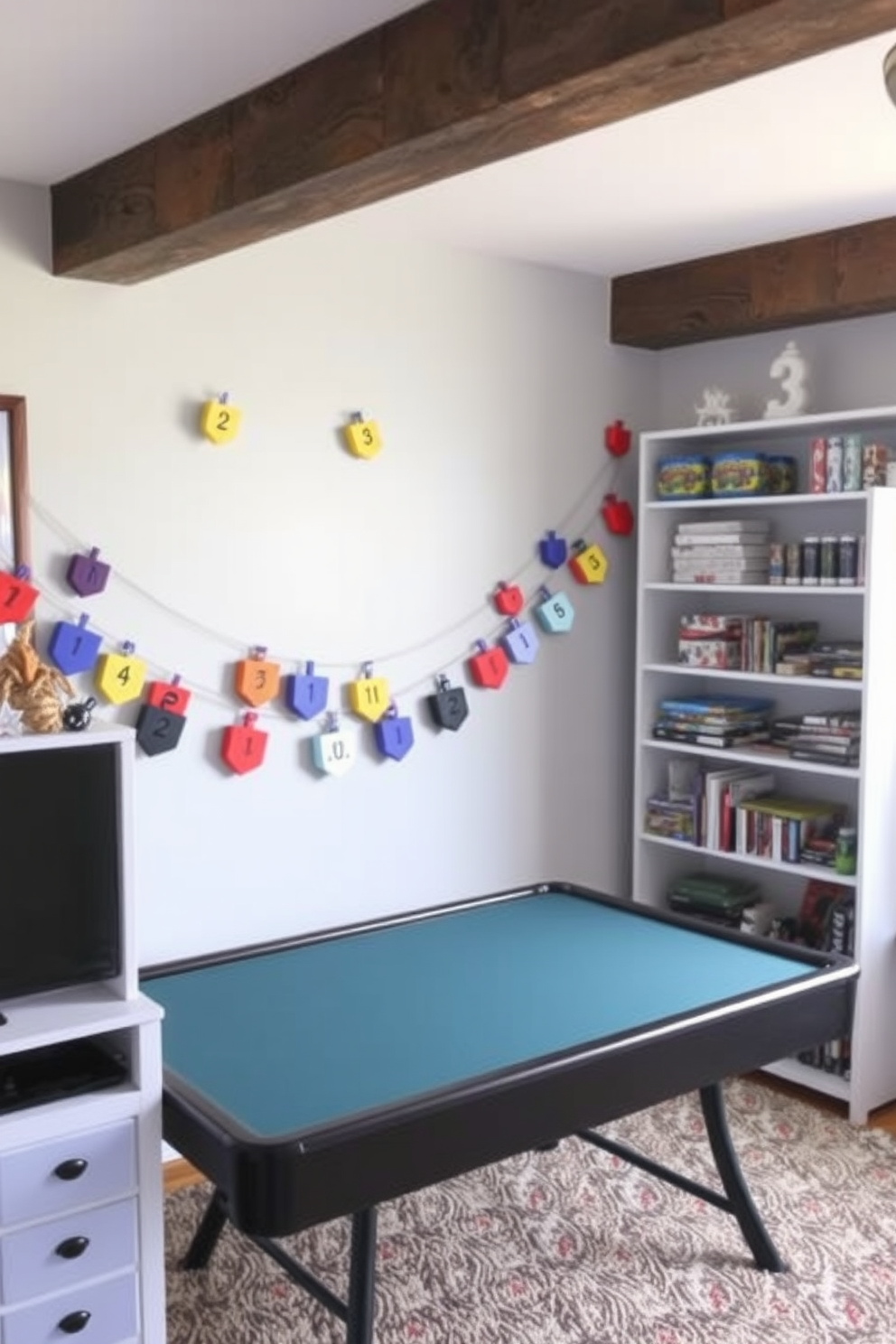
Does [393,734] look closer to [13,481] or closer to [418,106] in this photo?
[13,481]

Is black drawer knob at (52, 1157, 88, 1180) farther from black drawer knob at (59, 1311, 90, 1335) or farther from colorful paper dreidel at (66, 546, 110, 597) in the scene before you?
colorful paper dreidel at (66, 546, 110, 597)

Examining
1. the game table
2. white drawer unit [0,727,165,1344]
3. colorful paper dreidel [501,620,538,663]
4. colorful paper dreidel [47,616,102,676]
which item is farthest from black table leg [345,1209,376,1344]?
colorful paper dreidel [501,620,538,663]

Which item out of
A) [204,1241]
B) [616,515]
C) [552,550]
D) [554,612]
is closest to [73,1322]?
[204,1241]

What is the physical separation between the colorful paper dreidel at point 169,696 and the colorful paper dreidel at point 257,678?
149mm

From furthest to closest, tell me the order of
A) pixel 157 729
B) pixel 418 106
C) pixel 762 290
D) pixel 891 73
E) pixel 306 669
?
pixel 762 290, pixel 306 669, pixel 157 729, pixel 418 106, pixel 891 73

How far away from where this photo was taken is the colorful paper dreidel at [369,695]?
3465 millimetres

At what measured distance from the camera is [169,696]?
3109mm

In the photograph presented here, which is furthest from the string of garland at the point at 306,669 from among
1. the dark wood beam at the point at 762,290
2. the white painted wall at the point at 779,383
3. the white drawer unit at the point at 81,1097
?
the white drawer unit at the point at 81,1097

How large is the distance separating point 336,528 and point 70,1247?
1.95m

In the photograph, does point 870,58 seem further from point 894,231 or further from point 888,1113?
point 888,1113

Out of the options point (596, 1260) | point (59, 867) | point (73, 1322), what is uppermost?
point (59, 867)

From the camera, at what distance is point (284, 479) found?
332cm

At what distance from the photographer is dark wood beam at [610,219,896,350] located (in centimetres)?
336

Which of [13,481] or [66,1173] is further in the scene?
[13,481]
